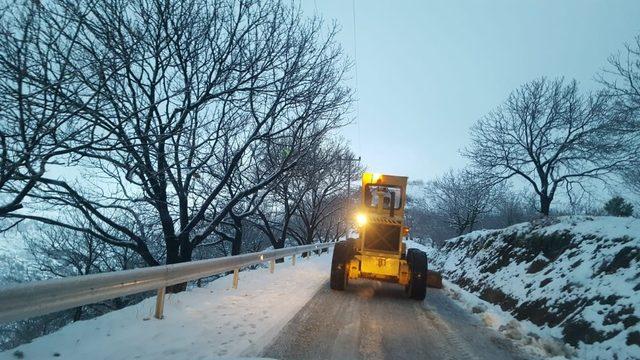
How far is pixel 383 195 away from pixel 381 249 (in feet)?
4.72

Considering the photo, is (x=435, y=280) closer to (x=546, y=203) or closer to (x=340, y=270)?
(x=340, y=270)

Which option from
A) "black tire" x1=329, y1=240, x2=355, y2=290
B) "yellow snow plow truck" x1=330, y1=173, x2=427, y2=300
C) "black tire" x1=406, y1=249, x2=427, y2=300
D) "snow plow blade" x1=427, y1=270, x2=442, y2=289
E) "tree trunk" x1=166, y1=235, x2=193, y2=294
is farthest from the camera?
"snow plow blade" x1=427, y1=270, x2=442, y2=289

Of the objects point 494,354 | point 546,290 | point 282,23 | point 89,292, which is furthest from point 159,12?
point 546,290

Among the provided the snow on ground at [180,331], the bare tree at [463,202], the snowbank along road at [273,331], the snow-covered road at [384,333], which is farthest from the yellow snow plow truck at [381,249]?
the bare tree at [463,202]

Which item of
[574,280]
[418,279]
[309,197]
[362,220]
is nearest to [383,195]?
[362,220]

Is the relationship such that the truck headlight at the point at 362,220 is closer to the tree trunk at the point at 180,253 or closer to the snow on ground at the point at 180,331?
the snow on ground at the point at 180,331

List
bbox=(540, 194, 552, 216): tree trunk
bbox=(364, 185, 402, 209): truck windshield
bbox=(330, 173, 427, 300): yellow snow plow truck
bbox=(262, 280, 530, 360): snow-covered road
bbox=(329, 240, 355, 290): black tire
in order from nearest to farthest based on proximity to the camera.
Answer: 1. bbox=(262, 280, 530, 360): snow-covered road
2. bbox=(330, 173, 427, 300): yellow snow plow truck
3. bbox=(329, 240, 355, 290): black tire
4. bbox=(364, 185, 402, 209): truck windshield
5. bbox=(540, 194, 552, 216): tree trunk

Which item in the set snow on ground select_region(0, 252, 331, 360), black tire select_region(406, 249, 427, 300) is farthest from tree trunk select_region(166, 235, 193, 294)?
black tire select_region(406, 249, 427, 300)

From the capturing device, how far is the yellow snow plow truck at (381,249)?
1083 cm

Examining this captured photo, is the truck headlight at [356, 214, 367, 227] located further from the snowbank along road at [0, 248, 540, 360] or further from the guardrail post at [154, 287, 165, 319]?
the guardrail post at [154, 287, 165, 319]

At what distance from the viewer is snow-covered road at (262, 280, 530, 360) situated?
564 cm

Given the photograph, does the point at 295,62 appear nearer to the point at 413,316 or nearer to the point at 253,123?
the point at 253,123

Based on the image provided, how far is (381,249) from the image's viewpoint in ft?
37.2

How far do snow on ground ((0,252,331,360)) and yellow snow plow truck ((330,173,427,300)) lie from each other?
100 inches
